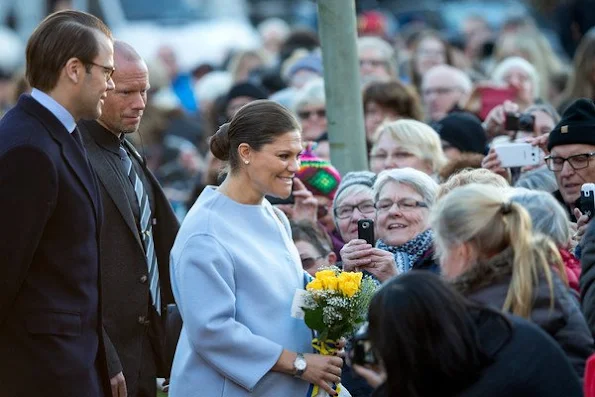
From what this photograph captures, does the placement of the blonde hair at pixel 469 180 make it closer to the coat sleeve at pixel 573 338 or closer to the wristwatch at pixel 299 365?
the wristwatch at pixel 299 365

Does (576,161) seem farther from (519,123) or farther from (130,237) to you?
(130,237)

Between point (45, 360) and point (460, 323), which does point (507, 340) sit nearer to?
point (460, 323)

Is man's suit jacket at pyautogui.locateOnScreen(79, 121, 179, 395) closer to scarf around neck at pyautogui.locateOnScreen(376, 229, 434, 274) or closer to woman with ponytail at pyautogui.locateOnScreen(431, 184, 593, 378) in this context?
scarf around neck at pyautogui.locateOnScreen(376, 229, 434, 274)

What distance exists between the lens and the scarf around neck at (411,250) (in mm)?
6426

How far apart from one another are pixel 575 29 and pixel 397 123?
378 inches

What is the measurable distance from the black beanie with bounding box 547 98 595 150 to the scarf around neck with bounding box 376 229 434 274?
0.95m

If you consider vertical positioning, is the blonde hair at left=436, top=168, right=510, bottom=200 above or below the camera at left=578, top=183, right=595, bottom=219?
above

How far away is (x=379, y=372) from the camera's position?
4.35 m

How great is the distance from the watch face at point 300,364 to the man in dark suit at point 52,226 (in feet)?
2.63

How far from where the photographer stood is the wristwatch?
5555mm

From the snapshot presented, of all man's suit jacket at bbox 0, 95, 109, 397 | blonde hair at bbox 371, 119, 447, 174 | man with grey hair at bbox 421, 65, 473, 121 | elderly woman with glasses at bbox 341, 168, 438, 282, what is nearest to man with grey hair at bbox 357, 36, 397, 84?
man with grey hair at bbox 421, 65, 473, 121

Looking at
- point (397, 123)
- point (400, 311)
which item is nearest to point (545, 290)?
point (400, 311)

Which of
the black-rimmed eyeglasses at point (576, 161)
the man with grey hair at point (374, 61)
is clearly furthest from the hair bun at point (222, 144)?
the man with grey hair at point (374, 61)

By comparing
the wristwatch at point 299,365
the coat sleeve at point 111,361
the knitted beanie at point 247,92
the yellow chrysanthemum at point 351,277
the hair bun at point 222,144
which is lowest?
the wristwatch at point 299,365
